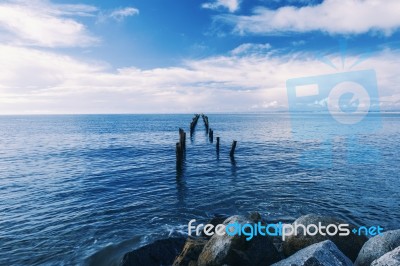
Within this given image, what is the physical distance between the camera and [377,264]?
6062mm

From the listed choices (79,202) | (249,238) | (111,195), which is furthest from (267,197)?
(79,202)

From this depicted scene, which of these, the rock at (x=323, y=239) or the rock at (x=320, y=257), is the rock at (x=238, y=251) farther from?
the rock at (x=320, y=257)

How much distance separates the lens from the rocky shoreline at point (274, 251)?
6.89 meters

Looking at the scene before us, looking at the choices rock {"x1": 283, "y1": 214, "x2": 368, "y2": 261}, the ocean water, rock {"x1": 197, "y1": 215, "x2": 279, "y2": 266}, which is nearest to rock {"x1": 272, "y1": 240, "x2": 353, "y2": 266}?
rock {"x1": 197, "y1": 215, "x2": 279, "y2": 266}

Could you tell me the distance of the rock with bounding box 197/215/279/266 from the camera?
26.1 ft

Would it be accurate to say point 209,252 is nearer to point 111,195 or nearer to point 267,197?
point 267,197

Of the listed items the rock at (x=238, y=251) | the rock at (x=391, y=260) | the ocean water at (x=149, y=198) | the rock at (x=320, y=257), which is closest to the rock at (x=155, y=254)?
the ocean water at (x=149, y=198)

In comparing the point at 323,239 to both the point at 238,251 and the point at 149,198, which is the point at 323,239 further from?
the point at 149,198

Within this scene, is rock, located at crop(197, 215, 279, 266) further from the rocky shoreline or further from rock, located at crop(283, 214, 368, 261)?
rock, located at crop(283, 214, 368, 261)

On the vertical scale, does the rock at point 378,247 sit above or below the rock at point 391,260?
below

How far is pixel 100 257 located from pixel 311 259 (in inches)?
329

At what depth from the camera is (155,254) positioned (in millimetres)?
9773

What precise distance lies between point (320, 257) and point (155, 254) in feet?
19.2

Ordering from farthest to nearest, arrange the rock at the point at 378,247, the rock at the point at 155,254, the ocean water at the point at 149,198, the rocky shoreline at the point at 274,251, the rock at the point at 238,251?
the ocean water at the point at 149,198 → the rock at the point at 155,254 → the rock at the point at 238,251 → the rock at the point at 378,247 → the rocky shoreline at the point at 274,251
